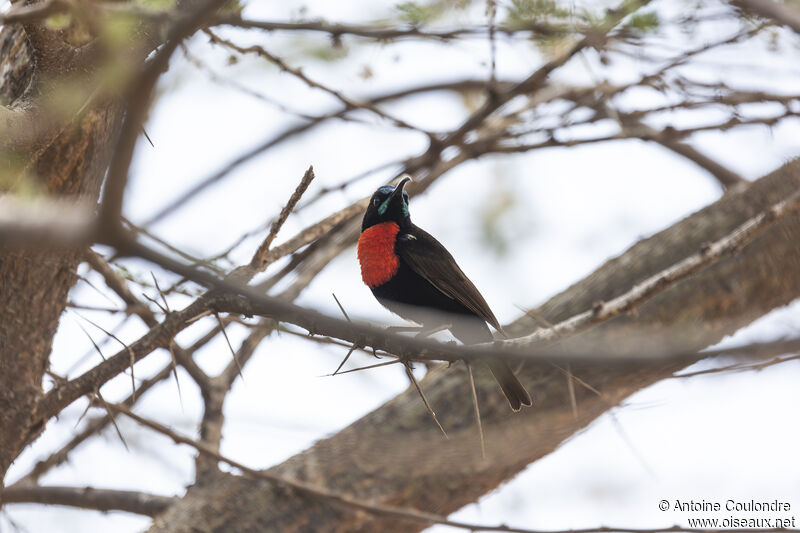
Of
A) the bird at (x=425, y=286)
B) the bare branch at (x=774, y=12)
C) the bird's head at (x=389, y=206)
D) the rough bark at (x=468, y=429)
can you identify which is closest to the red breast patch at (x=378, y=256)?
the bird at (x=425, y=286)

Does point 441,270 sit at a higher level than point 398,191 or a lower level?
lower

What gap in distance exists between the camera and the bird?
3414 mm

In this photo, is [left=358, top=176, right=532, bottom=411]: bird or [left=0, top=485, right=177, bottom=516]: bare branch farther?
[left=0, top=485, right=177, bottom=516]: bare branch

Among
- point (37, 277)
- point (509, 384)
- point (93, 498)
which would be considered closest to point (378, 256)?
point (509, 384)

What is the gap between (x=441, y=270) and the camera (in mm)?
3498

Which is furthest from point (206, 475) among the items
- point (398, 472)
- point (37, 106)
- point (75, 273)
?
point (37, 106)

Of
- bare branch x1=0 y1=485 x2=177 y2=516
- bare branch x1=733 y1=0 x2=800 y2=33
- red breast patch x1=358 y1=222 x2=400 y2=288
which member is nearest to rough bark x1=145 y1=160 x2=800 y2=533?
bare branch x1=0 y1=485 x2=177 y2=516

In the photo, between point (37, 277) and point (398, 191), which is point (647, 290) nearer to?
point (398, 191)

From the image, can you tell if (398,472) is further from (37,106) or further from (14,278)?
(37,106)

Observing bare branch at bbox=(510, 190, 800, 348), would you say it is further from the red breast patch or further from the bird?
the red breast patch

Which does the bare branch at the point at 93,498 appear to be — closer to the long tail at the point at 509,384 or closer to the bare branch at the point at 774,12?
the long tail at the point at 509,384

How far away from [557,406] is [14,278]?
233cm

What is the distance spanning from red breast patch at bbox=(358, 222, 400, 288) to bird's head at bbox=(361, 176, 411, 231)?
199 mm

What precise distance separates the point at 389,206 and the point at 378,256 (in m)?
0.45
